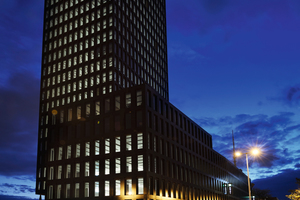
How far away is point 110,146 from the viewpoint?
200ft

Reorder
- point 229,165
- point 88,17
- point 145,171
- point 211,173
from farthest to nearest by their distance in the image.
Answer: point 229,165, point 88,17, point 211,173, point 145,171

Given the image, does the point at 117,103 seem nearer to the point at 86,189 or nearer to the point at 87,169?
the point at 87,169

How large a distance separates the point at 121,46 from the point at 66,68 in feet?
58.6

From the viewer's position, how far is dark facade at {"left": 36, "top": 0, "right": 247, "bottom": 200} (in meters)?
59.7

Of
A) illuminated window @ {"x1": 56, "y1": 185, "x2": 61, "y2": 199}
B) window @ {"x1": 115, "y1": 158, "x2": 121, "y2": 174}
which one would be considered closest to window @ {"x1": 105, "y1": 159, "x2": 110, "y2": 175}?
window @ {"x1": 115, "y1": 158, "x2": 121, "y2": 174}

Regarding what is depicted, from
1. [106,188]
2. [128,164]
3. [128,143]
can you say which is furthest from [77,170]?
[128,143]

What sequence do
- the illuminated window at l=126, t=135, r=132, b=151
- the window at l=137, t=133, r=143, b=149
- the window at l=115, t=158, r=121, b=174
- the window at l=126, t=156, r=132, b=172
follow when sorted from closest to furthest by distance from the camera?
the window at l=126, t=156, r=132, b=172 → the window at l=137, t=133, r=143, b=149 → the window at l=115, t=158, r=121, b=174 → the illuminated window at l=126, t=135, r=132, b=151

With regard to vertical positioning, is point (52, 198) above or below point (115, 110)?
below

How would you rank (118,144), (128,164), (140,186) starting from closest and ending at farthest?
(140,186)
(128,164)
(118,144)

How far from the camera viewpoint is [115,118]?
62656 mm

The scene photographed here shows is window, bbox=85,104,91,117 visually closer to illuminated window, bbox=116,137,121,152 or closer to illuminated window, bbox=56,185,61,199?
illuminated window, bbox=116,137,121,152

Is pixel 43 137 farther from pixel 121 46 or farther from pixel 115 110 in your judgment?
pixel 115 110

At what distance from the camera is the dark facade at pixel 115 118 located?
59.7 meters

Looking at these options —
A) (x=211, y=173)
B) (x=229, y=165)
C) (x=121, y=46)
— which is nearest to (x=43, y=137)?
(x=121, y=46)
